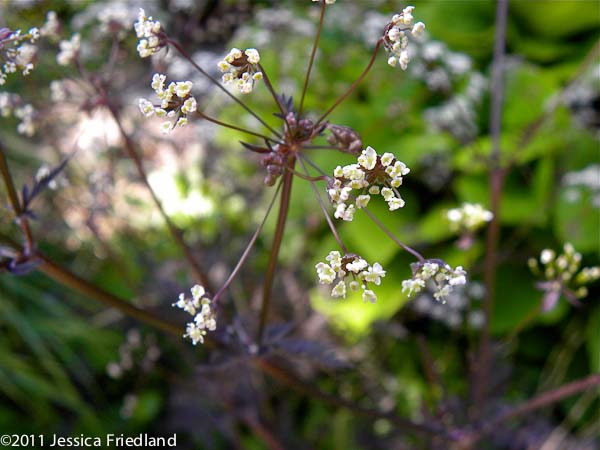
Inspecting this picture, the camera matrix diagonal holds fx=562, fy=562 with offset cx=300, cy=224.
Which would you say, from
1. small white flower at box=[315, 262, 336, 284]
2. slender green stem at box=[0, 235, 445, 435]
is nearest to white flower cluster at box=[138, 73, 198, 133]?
small white flower at box=[315, 262, 336, 284]

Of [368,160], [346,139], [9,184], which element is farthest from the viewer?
[9,184]

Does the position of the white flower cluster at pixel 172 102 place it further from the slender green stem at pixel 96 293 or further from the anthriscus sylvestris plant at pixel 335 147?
the slender green stem at pixel 96 293

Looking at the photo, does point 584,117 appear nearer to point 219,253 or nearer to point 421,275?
point 219,253

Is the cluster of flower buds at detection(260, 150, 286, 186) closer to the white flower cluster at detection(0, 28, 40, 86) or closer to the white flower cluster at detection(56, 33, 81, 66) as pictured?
the white flower cluster at detection(0, 28, 40, 86)

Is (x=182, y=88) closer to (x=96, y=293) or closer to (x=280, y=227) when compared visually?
(x=280, y=227)

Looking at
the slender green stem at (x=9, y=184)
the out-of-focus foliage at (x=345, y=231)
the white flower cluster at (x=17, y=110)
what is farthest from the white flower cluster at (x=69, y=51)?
the out-of-focus foliage at (x=345, y=231)

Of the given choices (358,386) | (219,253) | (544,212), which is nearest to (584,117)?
(544,212)

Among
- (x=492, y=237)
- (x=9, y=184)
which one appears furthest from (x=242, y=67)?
(x=492, y=237)
